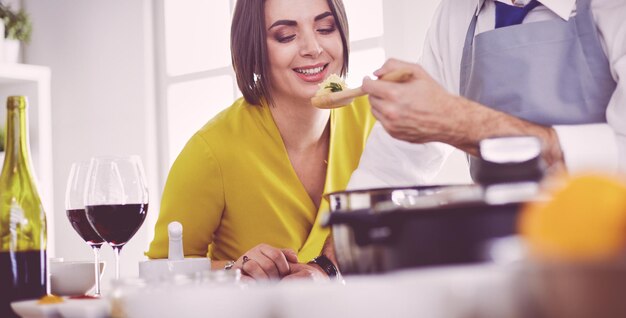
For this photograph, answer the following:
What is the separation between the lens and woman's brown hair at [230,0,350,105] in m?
2.03

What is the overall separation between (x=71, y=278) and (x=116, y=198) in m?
0.21

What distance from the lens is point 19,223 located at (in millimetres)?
1007

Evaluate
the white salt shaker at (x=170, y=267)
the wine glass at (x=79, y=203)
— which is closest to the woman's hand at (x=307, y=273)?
the white salt shaker at (x=170, y=267)

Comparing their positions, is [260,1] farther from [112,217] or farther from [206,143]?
[112,217]

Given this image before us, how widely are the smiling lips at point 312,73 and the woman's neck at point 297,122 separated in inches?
2.7

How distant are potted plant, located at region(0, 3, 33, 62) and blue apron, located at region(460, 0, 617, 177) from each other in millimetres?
3314

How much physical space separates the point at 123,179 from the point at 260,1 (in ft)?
3.24

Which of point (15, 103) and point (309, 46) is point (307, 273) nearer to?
point (15, 103)

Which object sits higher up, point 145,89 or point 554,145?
point 145,89

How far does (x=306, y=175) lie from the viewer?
203 cm

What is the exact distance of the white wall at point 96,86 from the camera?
4.47 metres

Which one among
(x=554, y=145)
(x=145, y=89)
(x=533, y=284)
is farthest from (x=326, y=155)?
(x=145, y=89)

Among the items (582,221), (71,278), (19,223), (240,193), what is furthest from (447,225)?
(240,193)

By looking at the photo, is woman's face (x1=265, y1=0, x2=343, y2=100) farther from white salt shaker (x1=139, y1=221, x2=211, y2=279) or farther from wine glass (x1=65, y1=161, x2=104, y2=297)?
white salt shaker (x1=139, y1=221, x2=211, y2=279)
